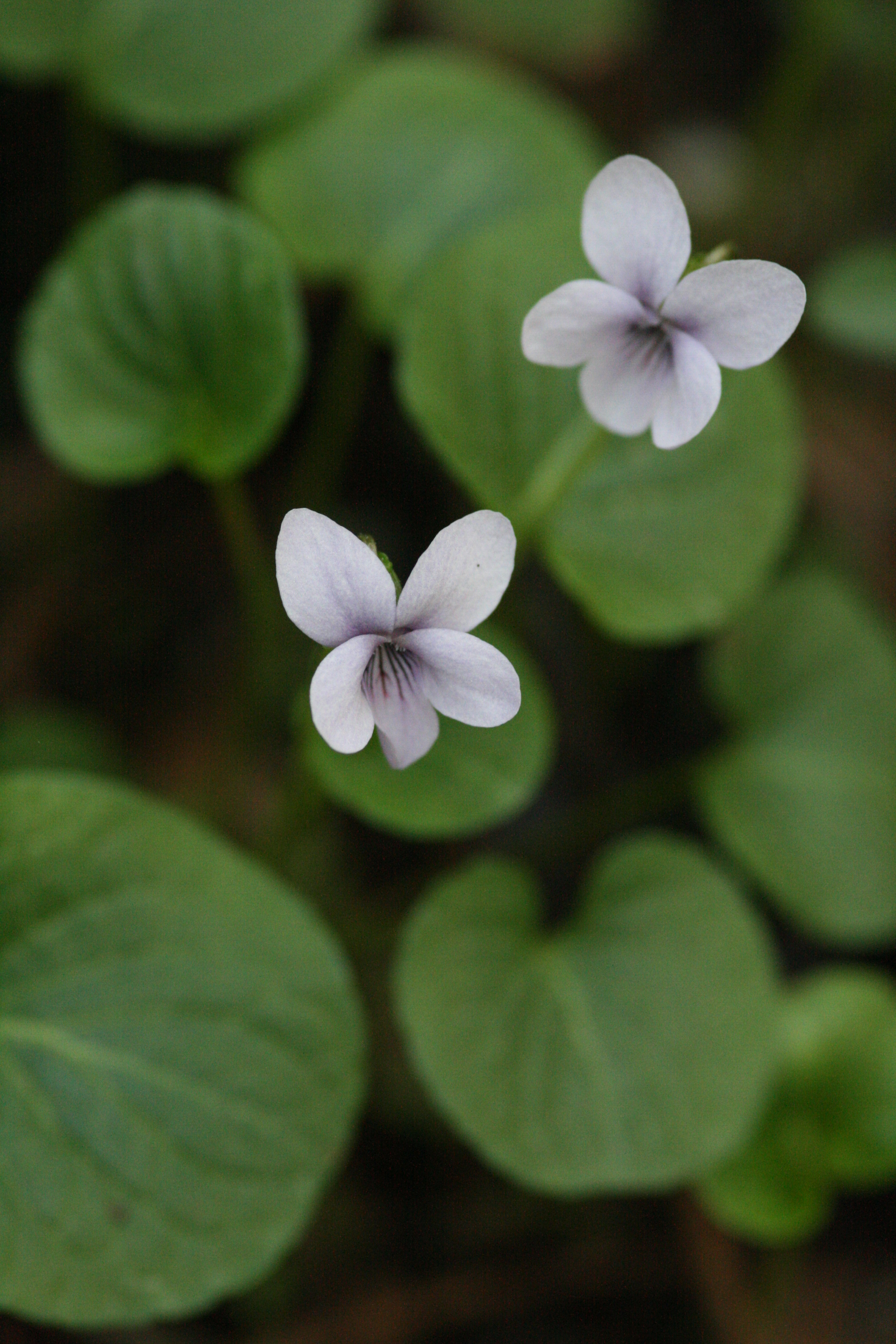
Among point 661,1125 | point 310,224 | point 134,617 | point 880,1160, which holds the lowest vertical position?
point 134,617

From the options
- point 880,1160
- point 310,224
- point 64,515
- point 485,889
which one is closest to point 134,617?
point 64,515

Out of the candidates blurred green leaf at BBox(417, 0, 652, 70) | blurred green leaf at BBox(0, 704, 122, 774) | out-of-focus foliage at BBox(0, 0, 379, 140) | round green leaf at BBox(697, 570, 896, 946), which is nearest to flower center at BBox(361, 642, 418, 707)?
blurred green leaf at BBox(0, 704, 122, 774)

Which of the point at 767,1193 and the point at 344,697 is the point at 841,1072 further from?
the point at 344,697

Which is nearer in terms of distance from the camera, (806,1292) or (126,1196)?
(126,1196)

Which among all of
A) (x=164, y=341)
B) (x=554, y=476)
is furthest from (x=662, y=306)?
(x=164, y=341)

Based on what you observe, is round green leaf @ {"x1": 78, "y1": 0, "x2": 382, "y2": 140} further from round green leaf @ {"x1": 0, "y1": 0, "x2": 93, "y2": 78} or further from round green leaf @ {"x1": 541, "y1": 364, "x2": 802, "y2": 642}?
round green leaf @ {"x1": 541, "y1": 364, "x2": 802, "y2": 642}

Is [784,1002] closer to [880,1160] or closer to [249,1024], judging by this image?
[880,1160]

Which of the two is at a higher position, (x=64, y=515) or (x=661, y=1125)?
(x=661, y=1125)
